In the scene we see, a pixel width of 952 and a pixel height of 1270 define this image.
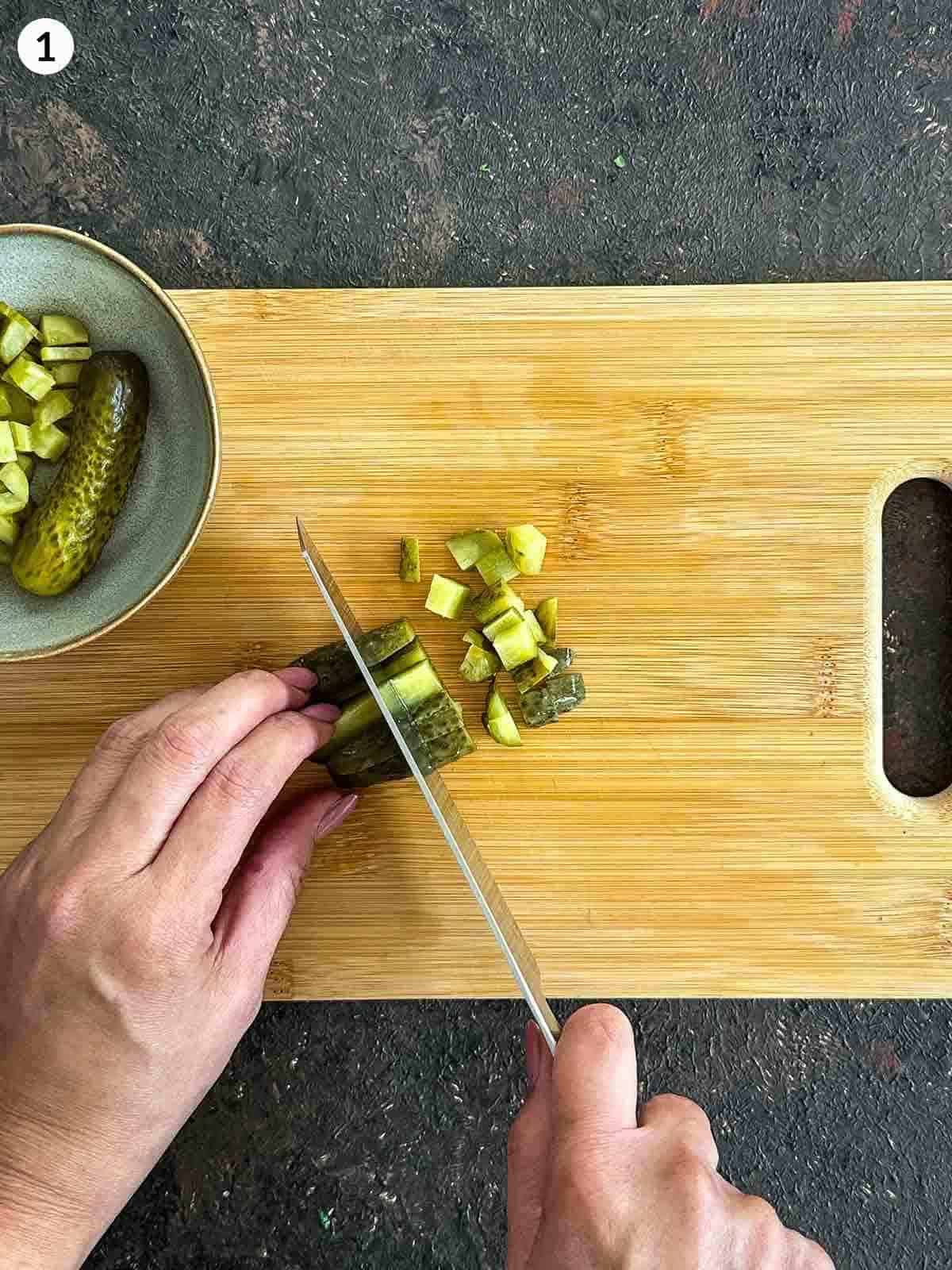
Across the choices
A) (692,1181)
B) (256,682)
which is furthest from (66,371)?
(692,1181)

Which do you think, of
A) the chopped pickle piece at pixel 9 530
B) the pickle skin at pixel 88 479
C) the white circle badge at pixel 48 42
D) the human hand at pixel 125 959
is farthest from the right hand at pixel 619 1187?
the white circle badge at pixel 48 42

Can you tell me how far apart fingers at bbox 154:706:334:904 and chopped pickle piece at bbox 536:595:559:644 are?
1.63 feet

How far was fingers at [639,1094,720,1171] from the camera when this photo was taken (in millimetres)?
1530

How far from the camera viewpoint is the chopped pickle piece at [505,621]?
6.12ft

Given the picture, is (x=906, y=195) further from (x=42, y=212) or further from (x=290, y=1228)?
(x=290, y=1228)

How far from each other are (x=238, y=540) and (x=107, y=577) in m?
0.23

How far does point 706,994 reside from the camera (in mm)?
1946

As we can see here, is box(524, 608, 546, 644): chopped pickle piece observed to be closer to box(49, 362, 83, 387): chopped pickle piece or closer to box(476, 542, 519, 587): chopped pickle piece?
box(476, 542, 519, 587): chopped pickle piece

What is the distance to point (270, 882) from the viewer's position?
1704mm

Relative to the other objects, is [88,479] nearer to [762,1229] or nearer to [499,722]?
[499,722]

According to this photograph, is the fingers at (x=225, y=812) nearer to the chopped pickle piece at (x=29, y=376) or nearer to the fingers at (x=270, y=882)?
the fingers at (x=270, y=882)

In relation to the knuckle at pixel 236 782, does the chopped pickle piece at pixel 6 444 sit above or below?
above

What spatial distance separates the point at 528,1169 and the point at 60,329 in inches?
58.9

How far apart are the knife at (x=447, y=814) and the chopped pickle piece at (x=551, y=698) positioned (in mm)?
209
